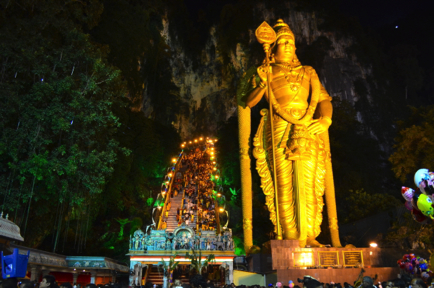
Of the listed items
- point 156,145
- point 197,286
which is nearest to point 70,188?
point 197,286

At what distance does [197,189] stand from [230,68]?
1667 centimetres

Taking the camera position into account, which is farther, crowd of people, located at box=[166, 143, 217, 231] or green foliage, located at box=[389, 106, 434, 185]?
crowd of people, located at box=[166, 143, 217, 231]

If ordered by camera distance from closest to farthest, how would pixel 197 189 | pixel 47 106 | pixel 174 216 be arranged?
pixel 47 106 → pixel 174 216 → pixel 197 189

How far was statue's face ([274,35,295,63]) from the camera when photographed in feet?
34.7

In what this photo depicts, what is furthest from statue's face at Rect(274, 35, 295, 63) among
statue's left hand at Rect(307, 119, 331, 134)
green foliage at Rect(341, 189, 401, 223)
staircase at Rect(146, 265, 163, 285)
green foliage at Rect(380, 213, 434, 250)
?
staircase at Rect(146, 265, 163, 285)

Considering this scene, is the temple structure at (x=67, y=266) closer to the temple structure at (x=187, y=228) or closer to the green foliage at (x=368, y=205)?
the temple structure at (x=187, y=228)

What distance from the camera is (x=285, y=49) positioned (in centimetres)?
1057

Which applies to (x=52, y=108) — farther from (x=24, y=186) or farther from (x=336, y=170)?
(x=336, y=170)

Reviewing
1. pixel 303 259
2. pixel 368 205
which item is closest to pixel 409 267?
pixel 303 259

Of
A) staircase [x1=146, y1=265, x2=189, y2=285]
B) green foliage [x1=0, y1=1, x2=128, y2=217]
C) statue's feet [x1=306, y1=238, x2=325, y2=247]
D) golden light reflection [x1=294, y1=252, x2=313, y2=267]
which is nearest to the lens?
green foliage [x1=0, y1=1, x2=128, y2=217]

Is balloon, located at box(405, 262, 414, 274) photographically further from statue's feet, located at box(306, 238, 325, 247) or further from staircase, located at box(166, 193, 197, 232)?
staircase, located at box(166, 193, 197, 232)

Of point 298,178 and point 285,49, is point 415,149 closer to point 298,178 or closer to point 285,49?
point 298,178

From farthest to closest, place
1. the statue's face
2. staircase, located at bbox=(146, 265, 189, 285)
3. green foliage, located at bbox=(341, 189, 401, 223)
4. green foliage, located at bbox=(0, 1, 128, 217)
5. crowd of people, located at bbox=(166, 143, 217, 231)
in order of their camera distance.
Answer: crowd of people, located at bbox=(166, 143, 217, 231), green foliage, located at bbox=(341, 189, 401, 223), staircase, located at bbox=(146, 265, 189, 285), the statue's face, green foliage, located at bbox=(0, 1, 128, 217)

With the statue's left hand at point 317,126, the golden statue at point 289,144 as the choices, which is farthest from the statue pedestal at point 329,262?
the statue's left hand at point 317,126
